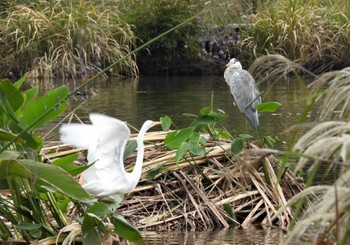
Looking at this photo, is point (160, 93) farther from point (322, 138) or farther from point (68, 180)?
point (322, 138)

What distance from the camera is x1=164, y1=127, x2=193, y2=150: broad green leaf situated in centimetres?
542

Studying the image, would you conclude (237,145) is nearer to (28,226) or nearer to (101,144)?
(101,144)

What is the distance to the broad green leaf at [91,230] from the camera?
389cm

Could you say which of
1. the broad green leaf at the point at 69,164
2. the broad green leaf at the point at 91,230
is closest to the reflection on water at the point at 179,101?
the broad green leaf at the point at 69,164

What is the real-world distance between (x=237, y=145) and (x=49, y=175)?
2.11 metres

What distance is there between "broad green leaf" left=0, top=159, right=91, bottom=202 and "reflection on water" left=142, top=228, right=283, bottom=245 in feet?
4.82

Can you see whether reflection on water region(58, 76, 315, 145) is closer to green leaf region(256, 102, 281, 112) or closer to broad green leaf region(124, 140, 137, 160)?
green leaf region(256, 102, 281, 112)

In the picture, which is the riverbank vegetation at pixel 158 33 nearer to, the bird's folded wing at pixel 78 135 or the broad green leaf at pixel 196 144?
the broad green leaf at pixel 196 144

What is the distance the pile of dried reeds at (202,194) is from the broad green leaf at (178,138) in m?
0.12

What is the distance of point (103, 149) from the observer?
4398 millimetres

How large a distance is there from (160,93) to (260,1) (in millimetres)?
6604

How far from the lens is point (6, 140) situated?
12.3 feet

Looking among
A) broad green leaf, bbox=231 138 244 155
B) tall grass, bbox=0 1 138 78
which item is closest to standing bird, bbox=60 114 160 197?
broad green leaf, bbox=231 138 244 155

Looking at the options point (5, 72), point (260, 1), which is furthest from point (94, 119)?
point (260, 1)
